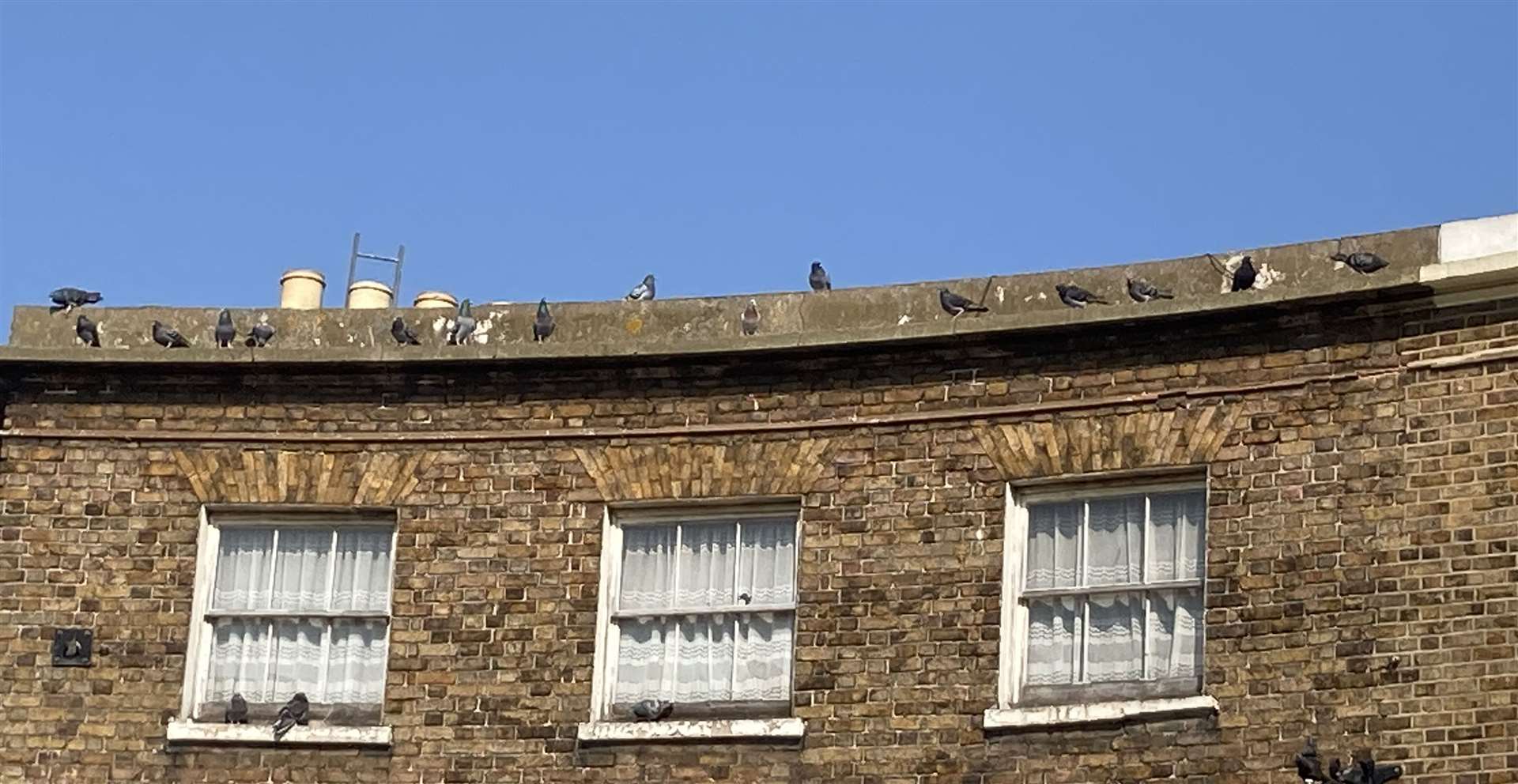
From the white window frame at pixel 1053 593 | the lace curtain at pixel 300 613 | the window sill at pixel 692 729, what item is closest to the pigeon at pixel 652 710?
the window sill at pixel 692 729

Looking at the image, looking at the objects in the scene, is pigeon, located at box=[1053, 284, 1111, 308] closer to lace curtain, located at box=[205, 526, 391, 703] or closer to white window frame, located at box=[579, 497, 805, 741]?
white window frame, located at box=[579, 497, 805, 741]

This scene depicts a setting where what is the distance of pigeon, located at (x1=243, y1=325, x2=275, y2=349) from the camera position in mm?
20781

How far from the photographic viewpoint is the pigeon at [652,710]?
19.5m

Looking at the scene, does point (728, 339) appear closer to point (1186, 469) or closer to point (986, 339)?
point (986, 339)

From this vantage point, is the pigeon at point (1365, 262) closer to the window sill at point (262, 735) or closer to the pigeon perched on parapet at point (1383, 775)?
the pigeon perched on parapet at point (1383, 775)

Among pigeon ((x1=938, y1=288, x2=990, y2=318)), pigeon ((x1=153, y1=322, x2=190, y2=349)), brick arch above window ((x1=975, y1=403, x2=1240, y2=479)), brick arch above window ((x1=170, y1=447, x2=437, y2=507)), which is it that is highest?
pigeon ((x1=938, y1=288, x2=990, y2=318))

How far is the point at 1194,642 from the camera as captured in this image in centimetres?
1853

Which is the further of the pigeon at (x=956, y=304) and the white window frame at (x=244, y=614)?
the white window frame at (x=244, y=614)

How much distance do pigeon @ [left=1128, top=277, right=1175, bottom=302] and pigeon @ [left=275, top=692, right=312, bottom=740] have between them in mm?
6025

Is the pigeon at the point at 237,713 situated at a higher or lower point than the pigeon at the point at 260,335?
lower

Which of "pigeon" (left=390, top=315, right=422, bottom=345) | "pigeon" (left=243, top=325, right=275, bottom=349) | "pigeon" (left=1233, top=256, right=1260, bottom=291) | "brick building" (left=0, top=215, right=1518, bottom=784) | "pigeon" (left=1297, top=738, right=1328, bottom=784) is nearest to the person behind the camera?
"pigeon" (left=1297, top=738, right=1328, bottom=784)

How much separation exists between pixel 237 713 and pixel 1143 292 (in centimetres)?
656

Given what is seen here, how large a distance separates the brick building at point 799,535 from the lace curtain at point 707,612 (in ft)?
0.09

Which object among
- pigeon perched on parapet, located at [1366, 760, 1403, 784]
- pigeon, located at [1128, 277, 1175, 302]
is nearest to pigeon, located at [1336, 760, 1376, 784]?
pigeon perched on parapet, located at [1366, 760, 1403, 784]
